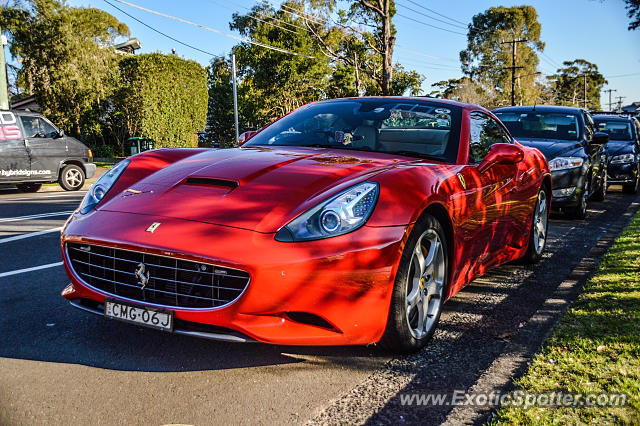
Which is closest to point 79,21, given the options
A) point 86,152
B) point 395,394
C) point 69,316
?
point 86,152

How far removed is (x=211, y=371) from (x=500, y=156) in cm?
258

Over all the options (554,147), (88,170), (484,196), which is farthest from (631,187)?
(88,170)

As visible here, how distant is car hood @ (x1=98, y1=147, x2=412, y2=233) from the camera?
9.68 feet

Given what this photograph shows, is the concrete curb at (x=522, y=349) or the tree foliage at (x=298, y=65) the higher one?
the tree foliage at (x=298, y=65)

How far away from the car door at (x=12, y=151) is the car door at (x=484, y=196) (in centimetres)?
1162

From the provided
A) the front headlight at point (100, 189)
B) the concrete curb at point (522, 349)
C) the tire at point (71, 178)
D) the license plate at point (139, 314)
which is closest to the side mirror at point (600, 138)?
the concrete curb at point (522, 349)

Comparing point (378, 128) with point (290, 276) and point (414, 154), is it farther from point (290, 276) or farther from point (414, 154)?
point (290, 276)

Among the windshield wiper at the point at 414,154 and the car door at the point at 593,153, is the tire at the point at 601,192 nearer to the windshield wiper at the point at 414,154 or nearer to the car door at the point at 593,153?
the car door at the point at 593,153

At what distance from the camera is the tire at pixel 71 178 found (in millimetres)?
14109

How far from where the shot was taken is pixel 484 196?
4.09m

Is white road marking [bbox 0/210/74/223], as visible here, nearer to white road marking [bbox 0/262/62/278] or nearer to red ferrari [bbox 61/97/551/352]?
white road marking [bbox 0/262/62/278]

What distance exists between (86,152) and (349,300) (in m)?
13.6

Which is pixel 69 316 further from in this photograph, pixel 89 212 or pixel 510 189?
pixel 510 189

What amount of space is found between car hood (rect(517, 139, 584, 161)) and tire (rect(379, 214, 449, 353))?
565 cm
